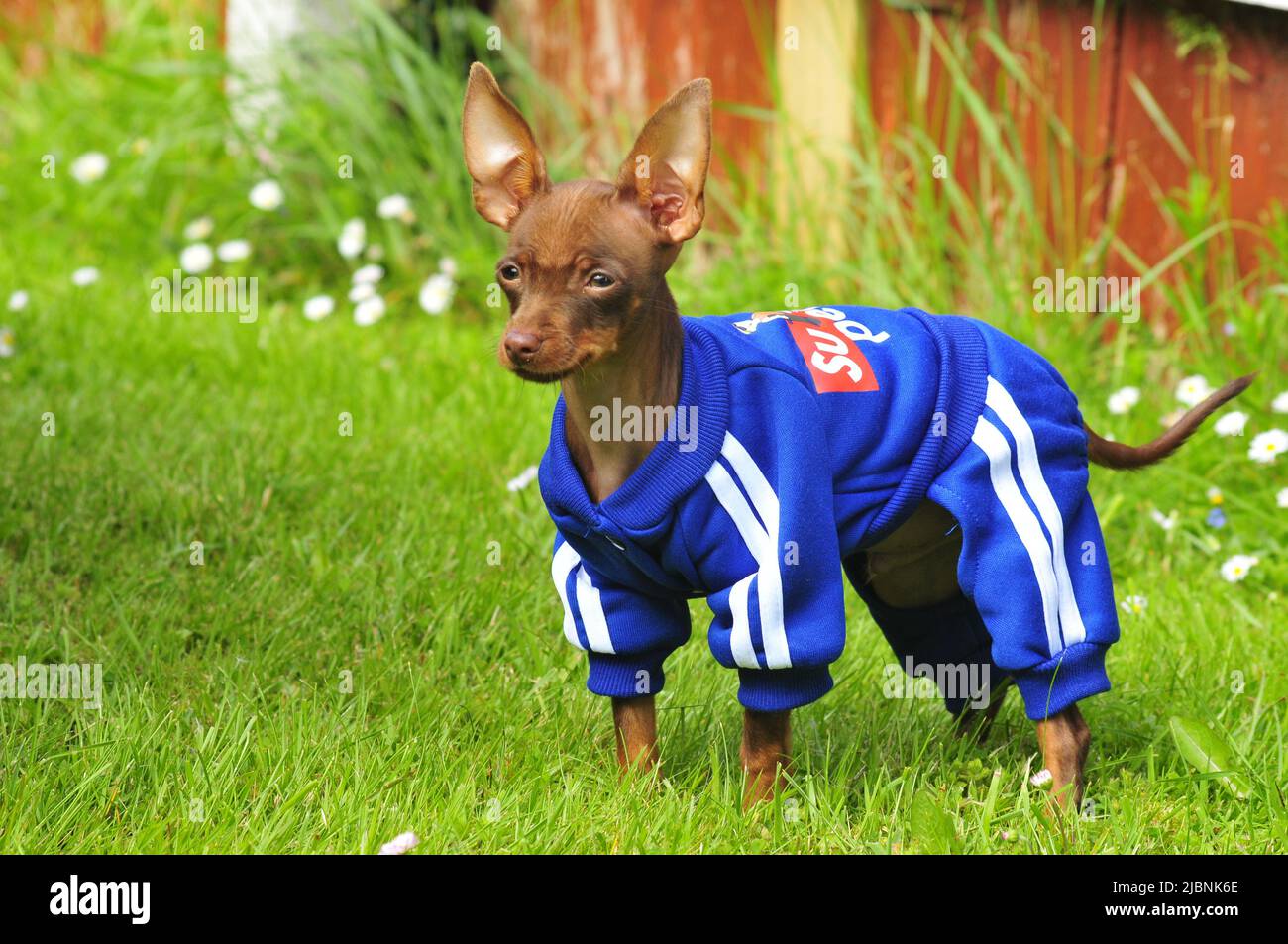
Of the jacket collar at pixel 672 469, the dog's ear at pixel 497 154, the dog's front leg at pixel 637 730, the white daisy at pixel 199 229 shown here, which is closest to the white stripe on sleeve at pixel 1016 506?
the jacket collar at pixel 672 469

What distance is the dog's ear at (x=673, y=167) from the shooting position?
2.61 meters

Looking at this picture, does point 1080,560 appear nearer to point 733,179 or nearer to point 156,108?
point 733,179

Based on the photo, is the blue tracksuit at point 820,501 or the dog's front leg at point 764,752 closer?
the blue tracksuit at point 820,501

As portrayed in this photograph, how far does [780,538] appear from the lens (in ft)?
8.47

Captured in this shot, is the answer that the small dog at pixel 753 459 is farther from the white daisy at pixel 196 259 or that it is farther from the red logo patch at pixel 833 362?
the white daisy at pixel 196 259

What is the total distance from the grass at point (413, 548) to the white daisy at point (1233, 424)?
0.13 m

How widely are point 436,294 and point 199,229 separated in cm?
125

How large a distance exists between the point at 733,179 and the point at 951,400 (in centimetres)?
302

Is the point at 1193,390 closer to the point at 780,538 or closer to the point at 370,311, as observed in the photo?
the point at 780,538

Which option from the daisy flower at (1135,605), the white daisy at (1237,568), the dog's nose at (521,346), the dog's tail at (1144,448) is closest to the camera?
the dog's nose at (521,346)

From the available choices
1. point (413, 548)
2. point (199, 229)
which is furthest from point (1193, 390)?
point (199, 229)

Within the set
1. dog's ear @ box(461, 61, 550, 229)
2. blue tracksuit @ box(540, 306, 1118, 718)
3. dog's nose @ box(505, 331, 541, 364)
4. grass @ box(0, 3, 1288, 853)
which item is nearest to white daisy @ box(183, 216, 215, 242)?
grass @ box(0, 3, 1288, 853)

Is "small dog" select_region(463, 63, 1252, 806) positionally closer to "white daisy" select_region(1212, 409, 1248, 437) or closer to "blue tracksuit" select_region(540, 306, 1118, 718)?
"blue tracksuit" select_region(540, 306, 1118, 718)

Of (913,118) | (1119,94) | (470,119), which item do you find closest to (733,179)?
(913,118)
